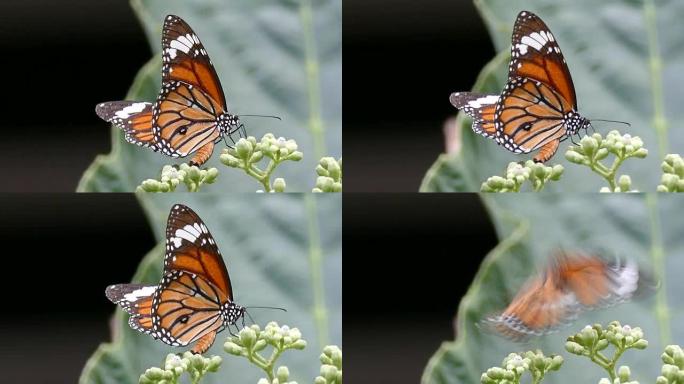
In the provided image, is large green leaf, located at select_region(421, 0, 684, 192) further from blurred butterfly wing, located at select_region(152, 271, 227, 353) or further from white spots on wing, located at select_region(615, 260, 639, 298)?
blurred butterfly wing, located at select_region(152, 271, 227, 353)

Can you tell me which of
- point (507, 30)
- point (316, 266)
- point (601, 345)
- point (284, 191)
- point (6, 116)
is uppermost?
point (507, 30)

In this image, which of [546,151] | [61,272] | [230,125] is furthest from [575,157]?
[61,272]

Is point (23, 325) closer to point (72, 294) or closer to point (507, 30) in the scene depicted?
point (72, 294)

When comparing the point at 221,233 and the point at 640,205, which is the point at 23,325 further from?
the point at 640,205

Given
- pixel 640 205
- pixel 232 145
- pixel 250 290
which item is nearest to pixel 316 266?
pixel 250 290

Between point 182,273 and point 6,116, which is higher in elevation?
point 6,116

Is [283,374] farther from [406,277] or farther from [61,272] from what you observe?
[61,272]

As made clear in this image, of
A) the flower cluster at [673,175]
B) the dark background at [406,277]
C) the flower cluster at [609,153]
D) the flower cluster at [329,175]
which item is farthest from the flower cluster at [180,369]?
the flower cluster at [673,175]
